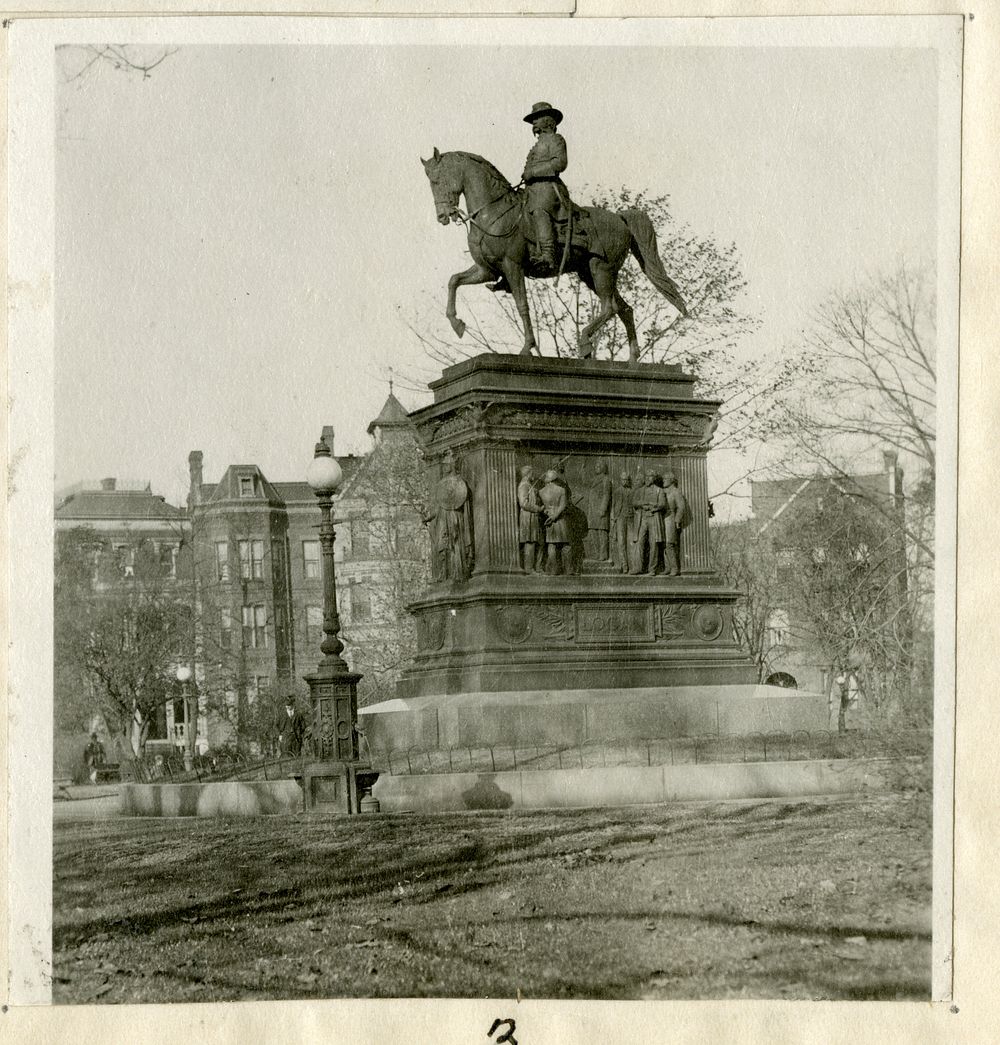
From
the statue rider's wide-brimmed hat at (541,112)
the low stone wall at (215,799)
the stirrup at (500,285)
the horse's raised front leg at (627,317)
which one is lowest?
the low stone wall at (215,799)

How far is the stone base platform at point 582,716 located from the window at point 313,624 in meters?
26.2

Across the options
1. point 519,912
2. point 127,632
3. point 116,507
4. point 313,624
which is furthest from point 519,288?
point 313,624

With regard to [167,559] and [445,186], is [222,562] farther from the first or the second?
[445,186]

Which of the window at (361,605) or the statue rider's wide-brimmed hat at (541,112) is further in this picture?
the window at (361,605)

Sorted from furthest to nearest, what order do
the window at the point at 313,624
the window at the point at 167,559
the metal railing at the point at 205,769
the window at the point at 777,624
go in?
the window at the point at 313,624 < the window at the point at 777,624 < the window at the point at 167,559 < the metal railing at the point at 205,769

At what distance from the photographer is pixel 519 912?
13430 millimetres

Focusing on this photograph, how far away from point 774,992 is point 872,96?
7225 millimetres

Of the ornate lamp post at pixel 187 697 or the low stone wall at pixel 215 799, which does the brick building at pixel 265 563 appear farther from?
the low stone wall at pixel 215 799

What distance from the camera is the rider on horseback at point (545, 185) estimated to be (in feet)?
61.1

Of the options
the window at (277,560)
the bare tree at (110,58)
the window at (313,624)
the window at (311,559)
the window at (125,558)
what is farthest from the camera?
the window at (311,559)

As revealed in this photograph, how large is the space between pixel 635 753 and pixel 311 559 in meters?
33.4

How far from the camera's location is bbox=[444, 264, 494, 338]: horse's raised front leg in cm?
2039

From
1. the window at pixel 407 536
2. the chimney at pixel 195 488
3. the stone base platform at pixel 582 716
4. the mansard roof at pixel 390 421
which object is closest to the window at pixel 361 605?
the window at pixel 407 536

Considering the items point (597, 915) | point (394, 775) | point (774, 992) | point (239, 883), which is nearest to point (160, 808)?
point (394, 775)
